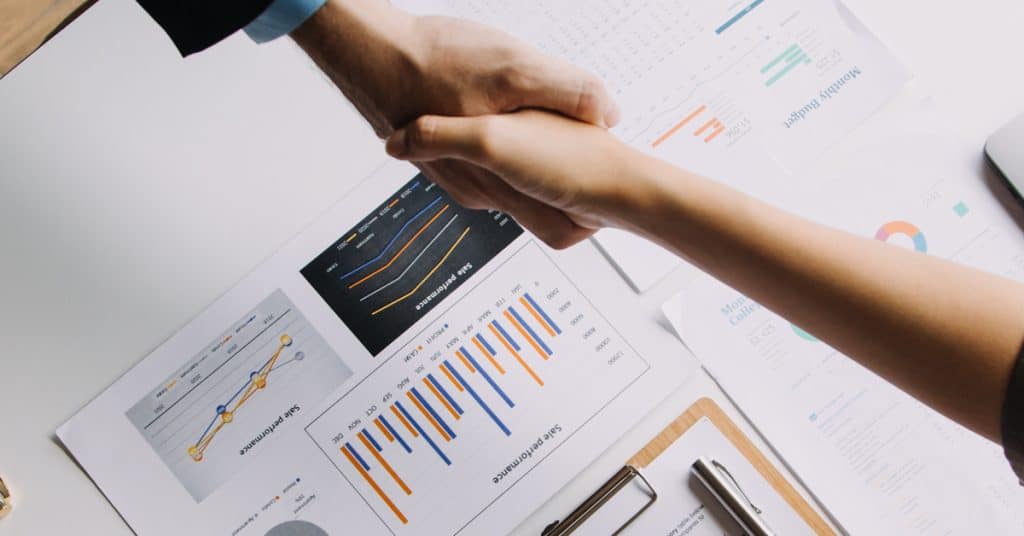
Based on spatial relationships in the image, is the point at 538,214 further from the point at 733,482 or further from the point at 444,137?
the point at 733,482

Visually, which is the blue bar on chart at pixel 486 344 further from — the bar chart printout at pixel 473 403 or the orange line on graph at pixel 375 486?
the orange line on graph at pixel 375 486

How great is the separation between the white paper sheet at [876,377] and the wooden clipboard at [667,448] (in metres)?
0.02

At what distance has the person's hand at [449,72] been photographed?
73cm

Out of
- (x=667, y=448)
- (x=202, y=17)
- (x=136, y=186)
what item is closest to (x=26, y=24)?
(x=136, y=186)

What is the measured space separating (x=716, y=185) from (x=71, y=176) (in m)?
0.63

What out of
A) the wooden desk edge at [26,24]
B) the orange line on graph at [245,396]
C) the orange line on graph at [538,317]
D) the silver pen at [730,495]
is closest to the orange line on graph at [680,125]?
the orange line on graph at [538,317]

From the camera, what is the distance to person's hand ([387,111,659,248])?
698mm

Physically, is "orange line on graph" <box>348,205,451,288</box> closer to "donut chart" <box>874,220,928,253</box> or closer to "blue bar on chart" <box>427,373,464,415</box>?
"blue bar on chart" <box>427,373,464,415</box>

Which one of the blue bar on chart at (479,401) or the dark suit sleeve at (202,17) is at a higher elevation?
the dark suit sleeve at (202,17)

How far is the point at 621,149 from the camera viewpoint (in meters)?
0.73

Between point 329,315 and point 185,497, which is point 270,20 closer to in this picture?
point 329,315

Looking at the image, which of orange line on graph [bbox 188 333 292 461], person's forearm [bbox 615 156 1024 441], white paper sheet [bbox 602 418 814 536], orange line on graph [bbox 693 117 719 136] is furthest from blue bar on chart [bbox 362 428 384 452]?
orange line on graph [bbox 693 117 719 136]

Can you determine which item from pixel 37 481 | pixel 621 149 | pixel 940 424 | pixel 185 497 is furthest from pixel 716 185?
pixel 37 481

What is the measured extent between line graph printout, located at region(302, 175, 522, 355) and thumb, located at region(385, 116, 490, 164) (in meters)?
0.11
